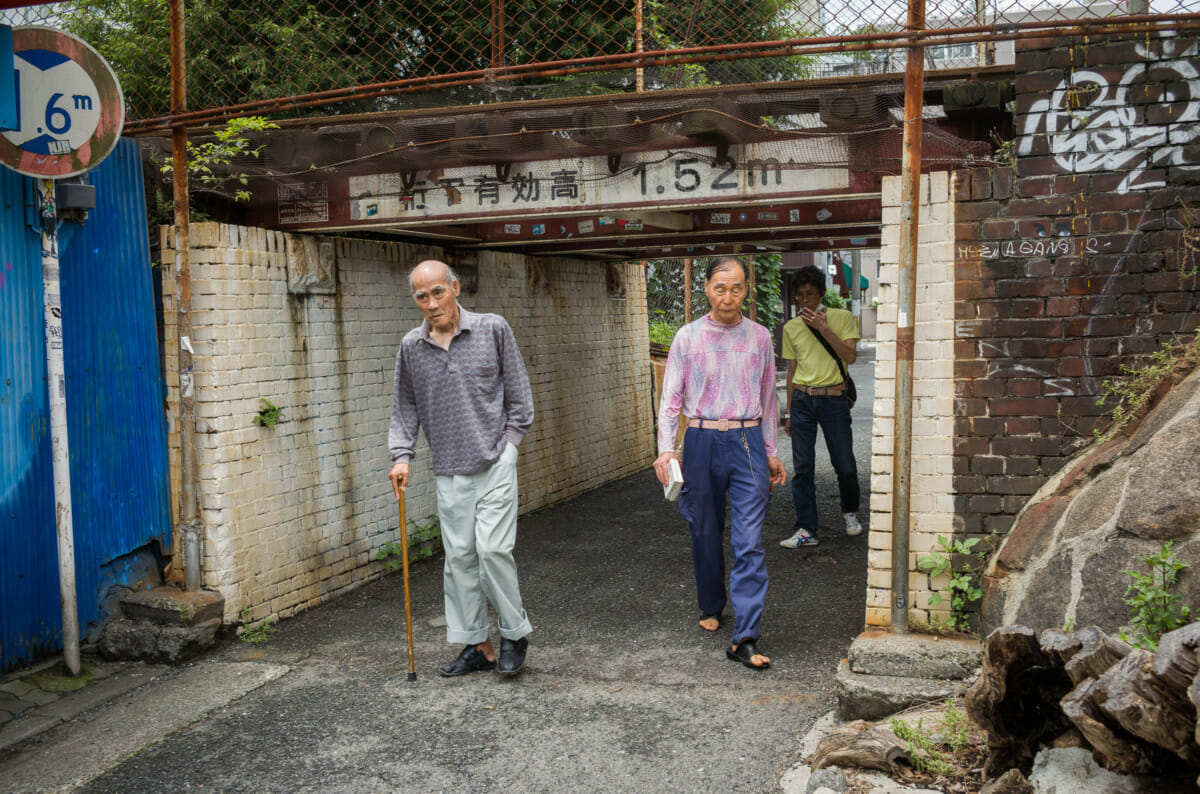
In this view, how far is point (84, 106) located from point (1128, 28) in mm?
4866

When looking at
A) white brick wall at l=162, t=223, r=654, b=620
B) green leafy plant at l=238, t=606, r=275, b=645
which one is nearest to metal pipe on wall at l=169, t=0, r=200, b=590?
white brick wall at l=162, t=223, r=654, b=620

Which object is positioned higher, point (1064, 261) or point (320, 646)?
point (1064, 261)

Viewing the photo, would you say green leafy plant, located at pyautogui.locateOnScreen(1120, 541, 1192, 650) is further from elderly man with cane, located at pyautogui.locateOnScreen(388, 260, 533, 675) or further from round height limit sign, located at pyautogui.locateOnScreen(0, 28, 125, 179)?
round height limit sign, located at pyautogui.locateOnScreen(0, 28, 125, 179)

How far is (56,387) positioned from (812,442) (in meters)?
4.94

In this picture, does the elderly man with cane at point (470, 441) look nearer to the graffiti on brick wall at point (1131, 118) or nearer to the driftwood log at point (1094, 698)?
the driftwood log at point (1094, 698)

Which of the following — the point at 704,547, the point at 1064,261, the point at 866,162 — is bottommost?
the point at 704,547

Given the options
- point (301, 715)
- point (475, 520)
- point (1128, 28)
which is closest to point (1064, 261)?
point (1128, 28)

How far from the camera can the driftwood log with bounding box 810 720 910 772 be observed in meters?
3.53

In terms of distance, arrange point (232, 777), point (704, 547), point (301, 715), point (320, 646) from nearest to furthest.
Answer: point (232, 777) < point (301, 715) < point (704, 547) < point (320, 646)

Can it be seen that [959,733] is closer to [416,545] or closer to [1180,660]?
[1180,660]

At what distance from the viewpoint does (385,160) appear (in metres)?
5.86

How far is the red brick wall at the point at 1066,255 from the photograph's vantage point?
14.3ft

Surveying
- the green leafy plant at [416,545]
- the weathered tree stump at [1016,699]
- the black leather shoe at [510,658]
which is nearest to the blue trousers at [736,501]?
the black leather shoe at [510,658]

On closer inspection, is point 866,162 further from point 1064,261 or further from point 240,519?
point 240,519
